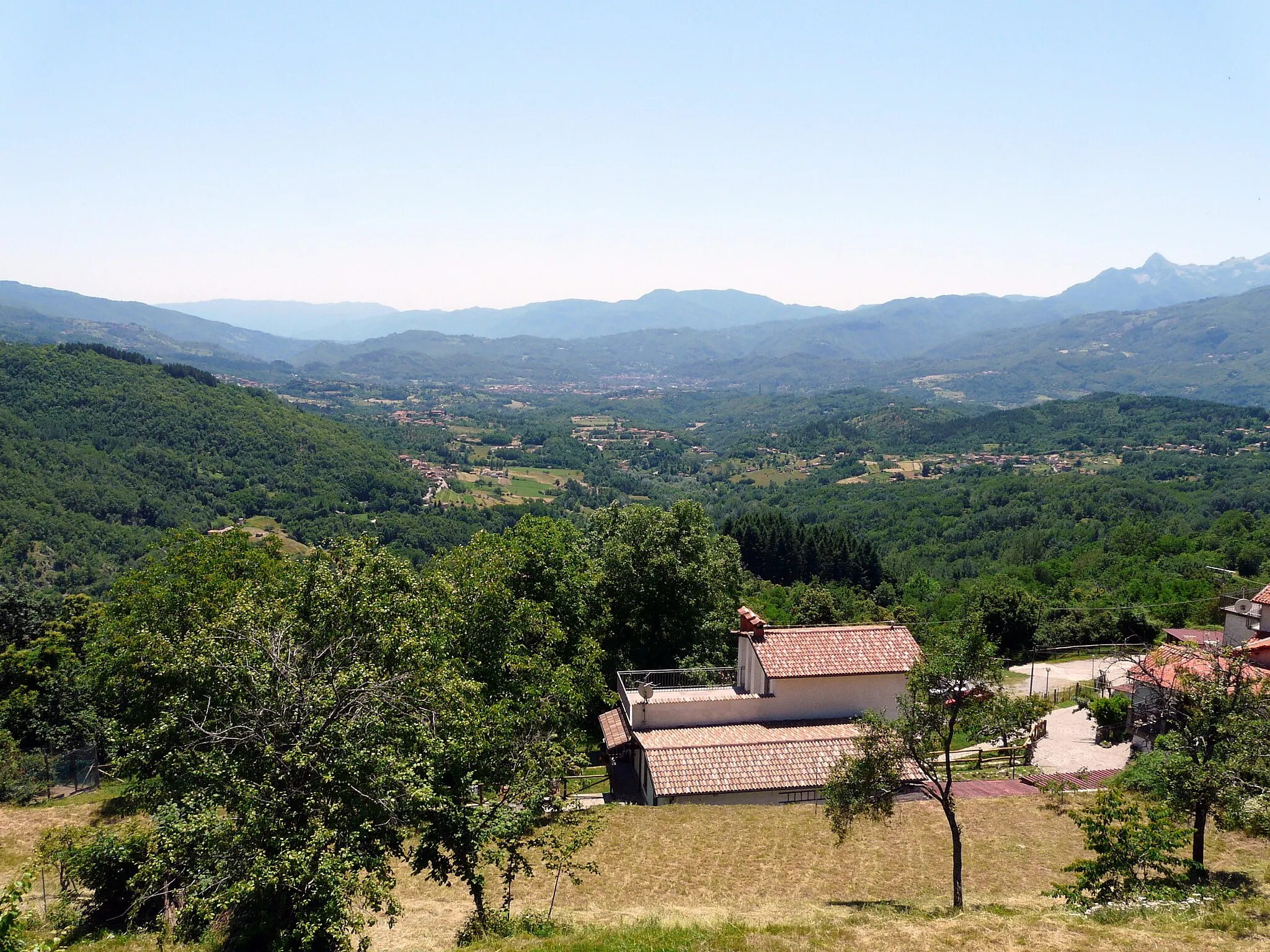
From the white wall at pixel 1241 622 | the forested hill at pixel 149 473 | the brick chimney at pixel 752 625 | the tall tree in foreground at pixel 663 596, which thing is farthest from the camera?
the forested hill at pixel 149 473

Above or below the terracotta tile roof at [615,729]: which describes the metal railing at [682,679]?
above

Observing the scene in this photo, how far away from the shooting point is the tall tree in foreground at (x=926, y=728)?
14.2m

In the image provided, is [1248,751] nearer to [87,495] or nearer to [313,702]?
[313,702]

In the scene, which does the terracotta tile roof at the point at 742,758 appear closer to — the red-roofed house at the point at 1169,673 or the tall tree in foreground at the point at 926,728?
the tall tree in foreground at the point at 926,728

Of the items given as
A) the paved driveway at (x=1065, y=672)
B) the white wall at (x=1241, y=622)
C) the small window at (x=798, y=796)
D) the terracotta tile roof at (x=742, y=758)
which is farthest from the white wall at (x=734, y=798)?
the white wall at (x=1241, y=622)

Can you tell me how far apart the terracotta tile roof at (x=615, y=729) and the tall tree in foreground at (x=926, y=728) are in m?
10.6

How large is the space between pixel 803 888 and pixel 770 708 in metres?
8.52

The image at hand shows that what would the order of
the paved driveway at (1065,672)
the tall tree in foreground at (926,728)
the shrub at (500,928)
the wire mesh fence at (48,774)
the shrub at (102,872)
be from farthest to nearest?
the paved driveway at (1065,672), the wire mesh fence at (48,774), the tall tree in foreground at (926,728), the shrub at (102,872), the shrub at (500,928)

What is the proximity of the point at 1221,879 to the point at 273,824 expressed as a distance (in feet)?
53.6

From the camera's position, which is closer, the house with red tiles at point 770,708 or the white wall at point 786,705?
the house with red tiles at point 770,708

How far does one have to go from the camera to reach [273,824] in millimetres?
10367

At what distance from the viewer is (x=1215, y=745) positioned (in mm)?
13945

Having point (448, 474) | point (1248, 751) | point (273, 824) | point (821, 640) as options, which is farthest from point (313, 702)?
point (448, 474)

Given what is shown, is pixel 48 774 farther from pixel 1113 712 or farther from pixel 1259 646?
pixel 1259 646
